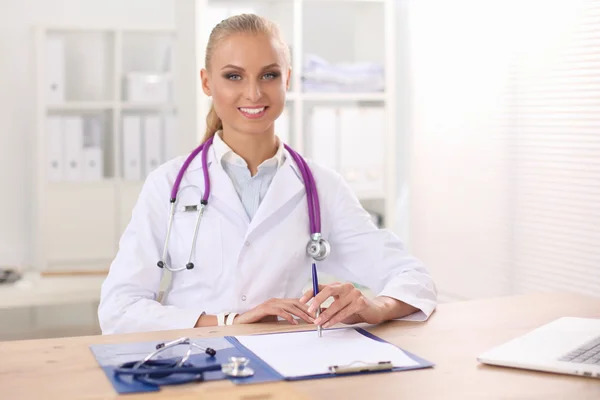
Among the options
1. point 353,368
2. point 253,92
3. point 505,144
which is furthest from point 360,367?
point 505,144

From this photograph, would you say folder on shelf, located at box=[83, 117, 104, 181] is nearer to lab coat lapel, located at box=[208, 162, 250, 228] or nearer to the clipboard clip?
lab coat lapel, located at box=[208, 162, 250, 228]

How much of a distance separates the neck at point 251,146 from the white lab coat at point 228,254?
2.3 inches

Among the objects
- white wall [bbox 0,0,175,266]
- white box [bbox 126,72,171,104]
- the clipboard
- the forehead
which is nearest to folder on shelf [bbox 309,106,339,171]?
white box [bbox 126,72,171,104]

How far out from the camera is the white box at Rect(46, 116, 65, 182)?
15.2 ft

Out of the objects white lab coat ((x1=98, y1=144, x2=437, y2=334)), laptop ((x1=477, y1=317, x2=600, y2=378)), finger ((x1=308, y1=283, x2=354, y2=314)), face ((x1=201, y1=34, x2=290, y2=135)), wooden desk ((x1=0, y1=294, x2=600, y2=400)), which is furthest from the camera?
face ((x1=201, y1=34, x2=290, y2=135))

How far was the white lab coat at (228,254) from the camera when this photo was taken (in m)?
1.77

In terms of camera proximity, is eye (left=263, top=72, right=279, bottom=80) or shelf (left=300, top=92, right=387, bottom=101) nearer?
eye (left=263, top=72, right=279, bottom=80)

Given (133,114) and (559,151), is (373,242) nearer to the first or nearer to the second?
(559,151)

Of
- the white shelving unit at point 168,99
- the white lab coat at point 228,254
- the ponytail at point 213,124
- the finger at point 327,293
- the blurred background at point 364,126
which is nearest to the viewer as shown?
the finger at point 327,293

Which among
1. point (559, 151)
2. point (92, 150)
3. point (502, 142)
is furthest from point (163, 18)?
point (559, 151)

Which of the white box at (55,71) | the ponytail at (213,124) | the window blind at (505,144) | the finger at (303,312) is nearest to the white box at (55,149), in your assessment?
the white box at (55,71)

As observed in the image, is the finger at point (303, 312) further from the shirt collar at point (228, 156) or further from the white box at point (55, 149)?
the white box at point (55, 149)

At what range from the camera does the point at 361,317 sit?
5.30 ft

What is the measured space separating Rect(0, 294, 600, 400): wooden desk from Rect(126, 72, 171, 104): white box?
3514mm
